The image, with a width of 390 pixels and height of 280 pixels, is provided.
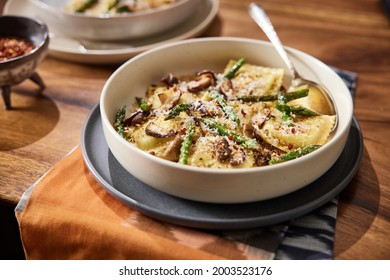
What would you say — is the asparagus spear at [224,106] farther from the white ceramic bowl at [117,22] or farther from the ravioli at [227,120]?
the white ceramic bowl at [117,22]

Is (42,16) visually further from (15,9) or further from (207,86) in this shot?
(207,86)

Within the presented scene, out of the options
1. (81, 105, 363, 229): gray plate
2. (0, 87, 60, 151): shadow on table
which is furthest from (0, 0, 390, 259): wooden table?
(81, 105, 363, 229): gray plate

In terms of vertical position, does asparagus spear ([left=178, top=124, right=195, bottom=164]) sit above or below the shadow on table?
above

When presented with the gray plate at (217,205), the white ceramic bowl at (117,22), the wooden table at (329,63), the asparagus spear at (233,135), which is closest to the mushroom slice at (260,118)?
the asparagus spear at (233,135)

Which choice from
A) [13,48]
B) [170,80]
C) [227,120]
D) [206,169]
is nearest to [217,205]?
[206,169]

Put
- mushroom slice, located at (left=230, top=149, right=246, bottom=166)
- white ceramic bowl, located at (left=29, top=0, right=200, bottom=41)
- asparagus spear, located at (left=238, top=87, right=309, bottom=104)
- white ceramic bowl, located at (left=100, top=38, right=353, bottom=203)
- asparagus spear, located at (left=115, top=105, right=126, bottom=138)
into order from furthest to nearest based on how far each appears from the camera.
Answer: white ceramic bowl, located at (left=29, top=0, right=200, bottom=41) < asparagus spear, located at (left=238, top=87, right=309, bottom=104) < asparagus spear, located at (left=115, top=105, right=126, bottom=138) < mushroom slice, located at (left=230, top=149, right=246, bottom=166) < white ceramic bowl, located at (left=100, top=38, right=353, bottom=203)

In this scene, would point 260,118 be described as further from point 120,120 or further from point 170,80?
point 120,120

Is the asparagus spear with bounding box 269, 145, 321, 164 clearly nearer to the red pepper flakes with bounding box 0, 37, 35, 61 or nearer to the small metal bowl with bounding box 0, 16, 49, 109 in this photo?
the small metal bowl with bounding box 0, 16, 49, 109
